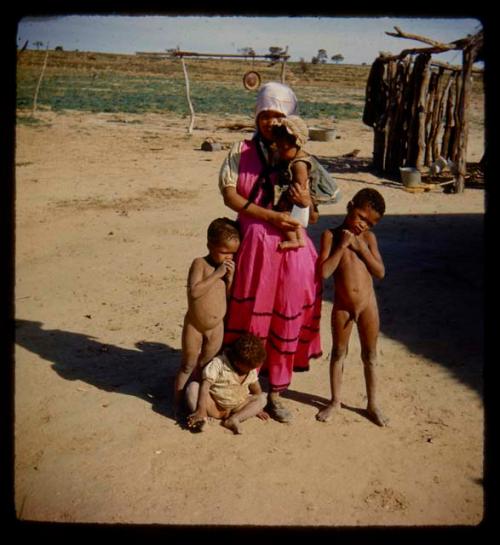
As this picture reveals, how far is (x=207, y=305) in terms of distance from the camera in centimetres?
355

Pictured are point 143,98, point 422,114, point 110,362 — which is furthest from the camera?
point 143,98

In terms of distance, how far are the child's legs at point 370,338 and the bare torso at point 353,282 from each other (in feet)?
0.16

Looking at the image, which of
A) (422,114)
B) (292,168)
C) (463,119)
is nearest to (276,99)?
(292,168)

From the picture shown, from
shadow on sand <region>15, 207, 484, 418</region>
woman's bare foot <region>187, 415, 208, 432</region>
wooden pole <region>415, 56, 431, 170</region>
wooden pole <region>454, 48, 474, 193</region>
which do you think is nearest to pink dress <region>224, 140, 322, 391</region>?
woman's bare foot <region>187, 415, 208, 432</region>

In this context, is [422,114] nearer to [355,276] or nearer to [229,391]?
[355,276]

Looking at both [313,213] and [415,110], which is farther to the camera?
[415,110]

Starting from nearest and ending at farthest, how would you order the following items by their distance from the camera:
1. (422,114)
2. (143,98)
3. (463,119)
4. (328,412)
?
(328,412), (463,119), (422,114), (143,98)

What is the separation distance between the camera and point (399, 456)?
133 inches

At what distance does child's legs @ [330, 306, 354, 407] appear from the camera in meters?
3.63

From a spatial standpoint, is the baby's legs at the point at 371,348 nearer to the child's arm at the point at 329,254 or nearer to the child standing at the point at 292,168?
the child's arm at the point at 329,254

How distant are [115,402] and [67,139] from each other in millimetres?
12620

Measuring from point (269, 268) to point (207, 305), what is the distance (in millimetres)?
442

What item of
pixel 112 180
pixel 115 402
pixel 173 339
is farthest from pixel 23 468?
pixel 112 180

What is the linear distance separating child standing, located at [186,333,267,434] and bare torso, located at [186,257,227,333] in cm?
20
